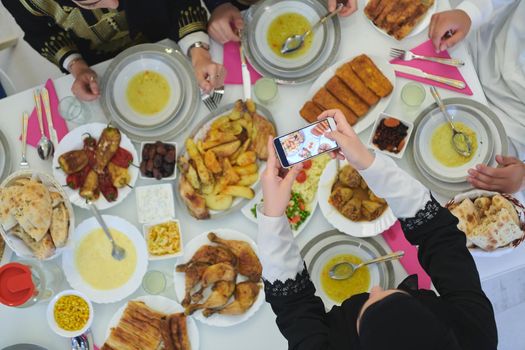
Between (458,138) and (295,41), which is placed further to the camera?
(295,41)

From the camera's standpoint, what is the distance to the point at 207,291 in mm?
1631

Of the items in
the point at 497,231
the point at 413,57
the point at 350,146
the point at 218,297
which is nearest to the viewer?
the point at 350,146

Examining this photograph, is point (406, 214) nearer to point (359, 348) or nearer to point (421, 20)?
point (359, 348)

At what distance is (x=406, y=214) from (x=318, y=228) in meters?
0.40

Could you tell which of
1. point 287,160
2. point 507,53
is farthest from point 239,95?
point 507,53

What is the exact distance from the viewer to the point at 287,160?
1346mm

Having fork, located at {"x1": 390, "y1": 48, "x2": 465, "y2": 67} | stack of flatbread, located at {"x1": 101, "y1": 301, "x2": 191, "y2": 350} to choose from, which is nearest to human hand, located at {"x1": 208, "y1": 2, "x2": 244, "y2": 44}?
fork, located at {"x1": 390, "y1": 48, "x2": 465, "y2": 67}

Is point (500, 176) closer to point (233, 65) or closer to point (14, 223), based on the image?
point (233, 65)

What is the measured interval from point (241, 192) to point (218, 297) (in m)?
0.38

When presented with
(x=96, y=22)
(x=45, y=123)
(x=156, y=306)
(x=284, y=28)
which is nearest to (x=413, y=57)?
(x=284, y=28)

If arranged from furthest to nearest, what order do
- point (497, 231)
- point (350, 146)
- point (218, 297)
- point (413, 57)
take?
point (413, 57)
point (218, 297)
point (497, 231)
point (350, 146)

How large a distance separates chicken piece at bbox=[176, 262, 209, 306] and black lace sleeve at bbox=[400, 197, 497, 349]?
2.42 feet

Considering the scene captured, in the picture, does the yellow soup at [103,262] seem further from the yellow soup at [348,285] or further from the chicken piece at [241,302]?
the yellow soup at [348,285]

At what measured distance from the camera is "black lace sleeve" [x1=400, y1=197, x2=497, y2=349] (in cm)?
123
